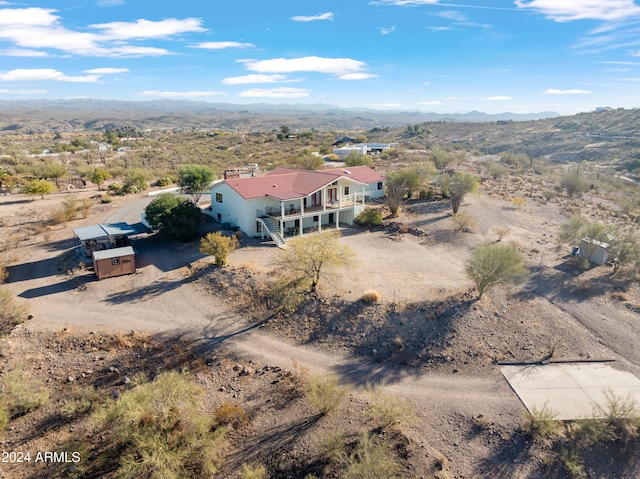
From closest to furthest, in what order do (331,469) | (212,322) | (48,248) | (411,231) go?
1. (331,469)
2. (212,322)
3. (48,248)
4. (411,231)

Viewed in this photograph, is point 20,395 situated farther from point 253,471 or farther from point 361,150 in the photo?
point 361,150

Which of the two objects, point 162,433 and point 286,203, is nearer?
point 162,433

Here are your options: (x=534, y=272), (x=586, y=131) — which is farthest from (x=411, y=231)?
(x=586, y=131)

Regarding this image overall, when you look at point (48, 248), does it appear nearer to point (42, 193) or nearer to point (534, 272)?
point (42, 193)

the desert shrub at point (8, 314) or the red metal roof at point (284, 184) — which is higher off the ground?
the red metal roof at point (284, 184)

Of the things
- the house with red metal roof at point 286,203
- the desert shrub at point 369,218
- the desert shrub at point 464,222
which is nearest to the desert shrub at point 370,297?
the house with red metal roof at point 286,203

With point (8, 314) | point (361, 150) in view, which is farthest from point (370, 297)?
point (361, 150)

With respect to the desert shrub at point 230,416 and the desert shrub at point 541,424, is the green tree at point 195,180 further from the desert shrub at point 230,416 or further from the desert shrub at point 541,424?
the desert shrub at point 541,424
